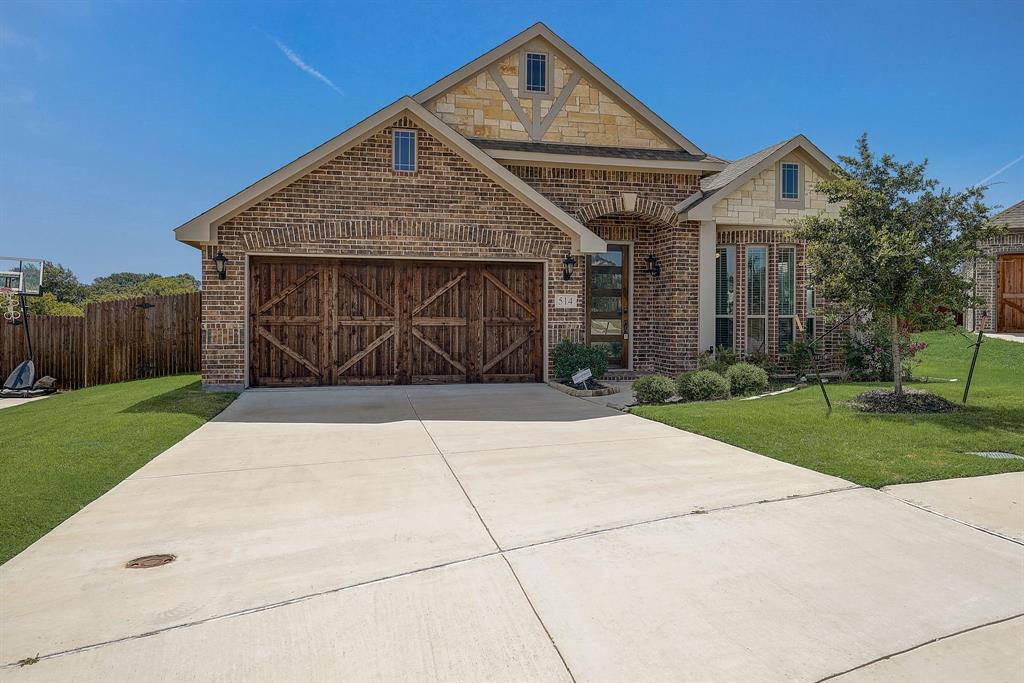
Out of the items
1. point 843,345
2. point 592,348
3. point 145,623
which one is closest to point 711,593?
point 145,623

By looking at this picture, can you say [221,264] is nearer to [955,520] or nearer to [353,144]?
[353,144]

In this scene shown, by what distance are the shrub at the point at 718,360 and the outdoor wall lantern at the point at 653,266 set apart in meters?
2.30

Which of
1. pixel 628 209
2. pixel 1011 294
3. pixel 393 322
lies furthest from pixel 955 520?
pixel 1011 294

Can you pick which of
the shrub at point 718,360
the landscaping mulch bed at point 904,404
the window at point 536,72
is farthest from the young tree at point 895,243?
the window at point 536,72

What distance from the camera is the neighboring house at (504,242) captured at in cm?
1241

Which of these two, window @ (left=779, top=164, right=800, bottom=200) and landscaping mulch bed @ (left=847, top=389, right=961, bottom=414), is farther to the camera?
window @ (left=779, top=164, right=800, bottom=200)

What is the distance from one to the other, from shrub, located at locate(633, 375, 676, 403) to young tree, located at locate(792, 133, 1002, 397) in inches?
110

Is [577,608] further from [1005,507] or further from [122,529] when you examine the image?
[1005,507]

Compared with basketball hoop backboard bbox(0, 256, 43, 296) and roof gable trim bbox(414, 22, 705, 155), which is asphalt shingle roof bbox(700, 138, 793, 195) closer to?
roof gable trim bbox(414, 22, 705, 155)

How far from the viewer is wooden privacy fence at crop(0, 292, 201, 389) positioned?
16641 mm

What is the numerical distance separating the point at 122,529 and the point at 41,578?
0.84 m

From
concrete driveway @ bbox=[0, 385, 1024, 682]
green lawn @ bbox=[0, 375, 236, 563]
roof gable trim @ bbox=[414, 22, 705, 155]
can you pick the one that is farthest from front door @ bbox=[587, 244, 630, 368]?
concrete driveway @ bbox=[0, 385, 1024, 682]

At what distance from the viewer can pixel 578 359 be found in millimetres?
12703

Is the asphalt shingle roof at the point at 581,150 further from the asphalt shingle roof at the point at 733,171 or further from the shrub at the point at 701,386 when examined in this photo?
the shrub at the point at 701,386
